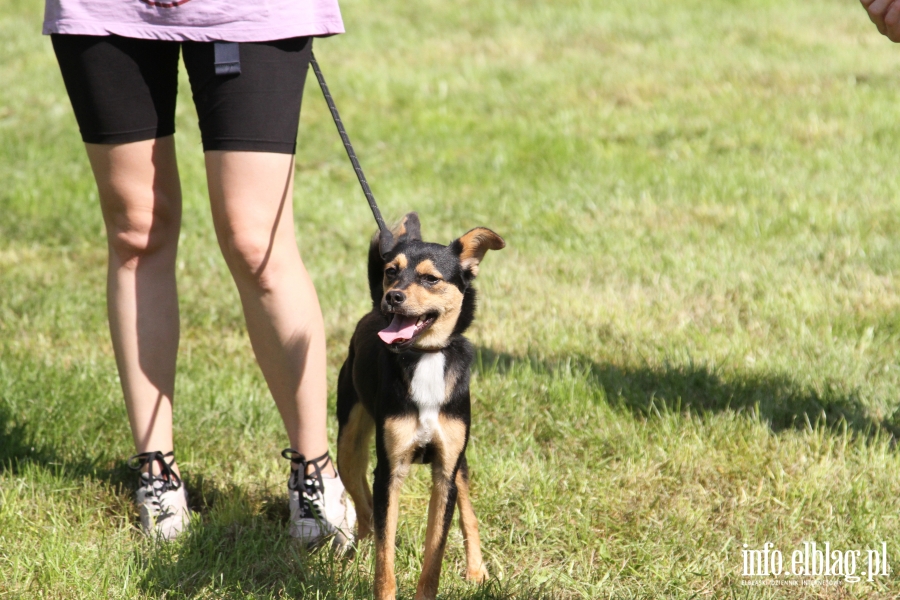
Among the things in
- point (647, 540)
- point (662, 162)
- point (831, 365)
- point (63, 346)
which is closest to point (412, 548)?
point (647, 540)

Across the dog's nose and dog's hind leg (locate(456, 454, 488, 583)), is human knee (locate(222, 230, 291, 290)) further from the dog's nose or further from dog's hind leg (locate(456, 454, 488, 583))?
dog's hind leg (locate(456, 454, 488, 583))

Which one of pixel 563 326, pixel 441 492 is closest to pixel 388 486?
pixel 441 492

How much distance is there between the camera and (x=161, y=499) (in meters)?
3.21

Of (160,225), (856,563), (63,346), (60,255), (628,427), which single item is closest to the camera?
(856,563)

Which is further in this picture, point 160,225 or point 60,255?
point 60,255

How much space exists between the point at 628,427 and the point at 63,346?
2730 mm

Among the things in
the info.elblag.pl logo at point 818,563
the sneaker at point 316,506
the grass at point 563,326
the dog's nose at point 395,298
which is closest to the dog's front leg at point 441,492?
the grass at point 563,326

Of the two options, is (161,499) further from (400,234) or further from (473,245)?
(473,245)

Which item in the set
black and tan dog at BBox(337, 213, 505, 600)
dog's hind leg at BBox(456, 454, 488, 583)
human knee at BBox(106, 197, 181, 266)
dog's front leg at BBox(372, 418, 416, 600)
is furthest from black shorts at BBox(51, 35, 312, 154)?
dog's hind leg at BBox(456, 454, 488, 583)

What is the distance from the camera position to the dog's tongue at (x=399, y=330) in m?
2.51

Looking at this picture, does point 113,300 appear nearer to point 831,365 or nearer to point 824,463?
point 824,463

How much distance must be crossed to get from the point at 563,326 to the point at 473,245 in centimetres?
199

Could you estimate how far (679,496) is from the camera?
3.28 meters

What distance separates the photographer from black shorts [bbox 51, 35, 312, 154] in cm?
279
